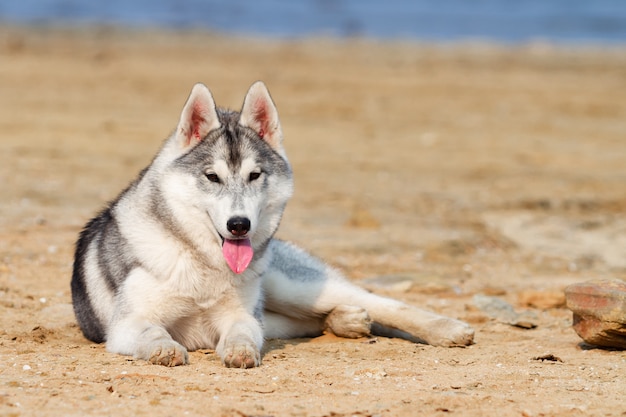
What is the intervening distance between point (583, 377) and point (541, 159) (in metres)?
8.94

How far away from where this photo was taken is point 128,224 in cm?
588

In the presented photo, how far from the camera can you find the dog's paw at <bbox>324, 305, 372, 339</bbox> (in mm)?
6426

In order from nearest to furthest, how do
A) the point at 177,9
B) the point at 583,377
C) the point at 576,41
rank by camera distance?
the point at 583,377
the point at 576,41
the point at 177,9

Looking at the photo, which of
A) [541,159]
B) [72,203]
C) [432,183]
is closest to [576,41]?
[541,159]

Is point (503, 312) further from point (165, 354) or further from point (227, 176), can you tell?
point (165, 354)

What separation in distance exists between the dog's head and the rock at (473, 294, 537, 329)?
2242mm

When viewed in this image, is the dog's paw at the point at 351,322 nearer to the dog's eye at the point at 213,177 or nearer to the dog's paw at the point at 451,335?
the dog's paw at the point at 451,335

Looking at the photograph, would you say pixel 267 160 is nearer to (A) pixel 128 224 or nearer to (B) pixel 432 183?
(A) pixel 128 224

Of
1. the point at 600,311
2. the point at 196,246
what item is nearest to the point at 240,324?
Result: the point at 196,246

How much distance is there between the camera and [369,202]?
36.7 ft

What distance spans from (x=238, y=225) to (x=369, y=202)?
5988 mm

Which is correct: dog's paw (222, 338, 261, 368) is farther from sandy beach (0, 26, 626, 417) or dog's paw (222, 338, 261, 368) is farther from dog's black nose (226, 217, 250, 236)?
dog's black nose (226, 217, 250, 236)

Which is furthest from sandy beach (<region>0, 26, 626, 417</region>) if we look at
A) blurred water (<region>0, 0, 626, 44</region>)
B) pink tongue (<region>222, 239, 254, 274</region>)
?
blurred water (<region>0, 0, 626, 44</region>)

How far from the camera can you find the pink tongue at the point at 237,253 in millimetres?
5555
